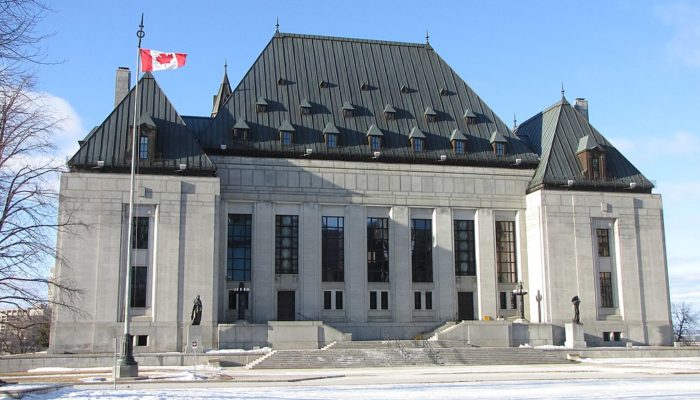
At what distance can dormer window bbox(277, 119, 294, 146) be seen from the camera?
5309 centimetres

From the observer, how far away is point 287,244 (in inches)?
2066

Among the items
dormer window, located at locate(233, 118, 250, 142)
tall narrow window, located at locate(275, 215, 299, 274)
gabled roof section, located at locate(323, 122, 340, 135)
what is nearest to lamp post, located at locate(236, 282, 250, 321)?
tall narrow window, located at locate(275, 215, 299, 274)

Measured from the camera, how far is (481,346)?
47.5m

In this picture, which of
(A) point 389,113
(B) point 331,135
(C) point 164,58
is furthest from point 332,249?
(C) point 164,58

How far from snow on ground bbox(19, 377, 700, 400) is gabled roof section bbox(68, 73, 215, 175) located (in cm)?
2456

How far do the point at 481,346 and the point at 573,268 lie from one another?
33.5 ft

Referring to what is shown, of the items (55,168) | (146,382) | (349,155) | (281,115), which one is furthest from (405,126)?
(55,168)

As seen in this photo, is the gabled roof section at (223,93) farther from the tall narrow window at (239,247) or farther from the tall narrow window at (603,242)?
the tall narrow window at (603,242)

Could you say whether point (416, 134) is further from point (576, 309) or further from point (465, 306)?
point (576, 309)

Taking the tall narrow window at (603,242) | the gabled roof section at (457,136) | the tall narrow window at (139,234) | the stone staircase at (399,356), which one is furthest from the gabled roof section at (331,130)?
the tall narrow window at (603,242)

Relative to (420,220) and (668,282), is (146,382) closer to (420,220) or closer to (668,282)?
(420,220)

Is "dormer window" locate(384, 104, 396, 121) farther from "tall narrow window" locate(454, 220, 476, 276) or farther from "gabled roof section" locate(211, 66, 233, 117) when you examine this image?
"gabled roof section" locate(211, 66, 233, 117)

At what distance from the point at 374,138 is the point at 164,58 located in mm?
20768

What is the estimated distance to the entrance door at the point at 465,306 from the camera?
54344 millimetres
